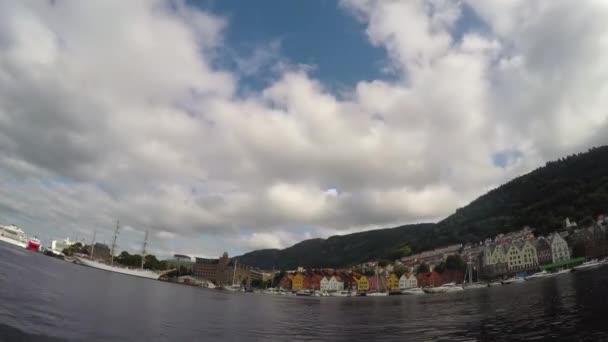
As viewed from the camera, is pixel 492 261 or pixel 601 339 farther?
pixel 492 261

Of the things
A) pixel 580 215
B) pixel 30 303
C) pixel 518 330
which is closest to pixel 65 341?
pixel 30 303

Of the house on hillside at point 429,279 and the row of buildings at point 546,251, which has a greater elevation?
the row of buildings at point 546,251

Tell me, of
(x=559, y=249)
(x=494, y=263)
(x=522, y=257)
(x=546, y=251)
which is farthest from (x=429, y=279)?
(x=559, y=249)

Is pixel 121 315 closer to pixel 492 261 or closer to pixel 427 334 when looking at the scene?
pixel 427 334

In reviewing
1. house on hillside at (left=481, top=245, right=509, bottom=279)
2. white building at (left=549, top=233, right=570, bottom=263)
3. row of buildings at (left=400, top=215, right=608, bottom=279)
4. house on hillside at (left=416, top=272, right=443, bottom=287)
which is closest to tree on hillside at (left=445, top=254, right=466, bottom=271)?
row of buildings at (left=400, top=215, right=608, bottom=279)

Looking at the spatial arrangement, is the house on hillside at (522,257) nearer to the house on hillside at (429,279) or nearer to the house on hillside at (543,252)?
the house on hillside at (543,252)

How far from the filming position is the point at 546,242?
160 meters

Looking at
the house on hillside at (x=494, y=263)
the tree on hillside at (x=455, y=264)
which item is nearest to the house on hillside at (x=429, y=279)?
the tree on hillside at (x=455, y=264)

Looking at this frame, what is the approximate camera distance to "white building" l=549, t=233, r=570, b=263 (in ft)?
487

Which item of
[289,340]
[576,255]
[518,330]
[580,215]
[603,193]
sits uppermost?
[603,193]

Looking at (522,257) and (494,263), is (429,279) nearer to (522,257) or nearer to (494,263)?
(494,263)

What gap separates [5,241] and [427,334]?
24195 centimetres

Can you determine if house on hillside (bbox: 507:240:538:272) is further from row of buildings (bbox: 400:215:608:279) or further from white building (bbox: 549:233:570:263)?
white building (bbox: 549:233:570:263)

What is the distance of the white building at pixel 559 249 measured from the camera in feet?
487
